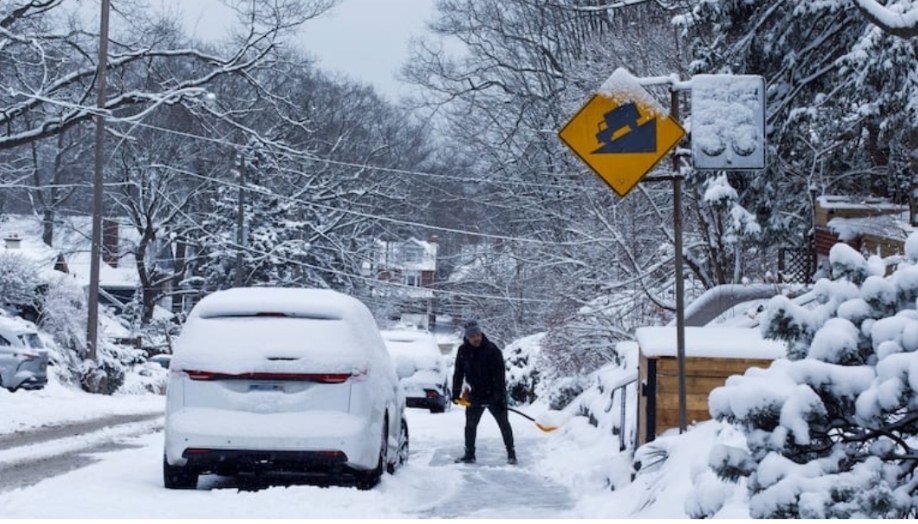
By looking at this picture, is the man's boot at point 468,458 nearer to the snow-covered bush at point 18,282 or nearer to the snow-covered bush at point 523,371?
the snow-covered bush at point 523,371

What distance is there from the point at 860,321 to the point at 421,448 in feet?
33.2

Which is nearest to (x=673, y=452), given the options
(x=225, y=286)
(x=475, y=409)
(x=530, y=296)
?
(x=475, y=409)

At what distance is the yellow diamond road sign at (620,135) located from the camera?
9.02 m

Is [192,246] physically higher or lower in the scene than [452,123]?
lower

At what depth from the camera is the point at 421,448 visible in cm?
1495

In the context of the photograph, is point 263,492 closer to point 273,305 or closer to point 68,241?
point 273,305

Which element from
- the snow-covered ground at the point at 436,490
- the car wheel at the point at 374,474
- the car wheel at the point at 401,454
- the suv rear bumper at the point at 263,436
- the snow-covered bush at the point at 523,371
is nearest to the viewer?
the snow-covered ground at the point at 436,490

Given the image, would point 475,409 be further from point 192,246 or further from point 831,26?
point 192,246

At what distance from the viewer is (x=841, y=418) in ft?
16.4

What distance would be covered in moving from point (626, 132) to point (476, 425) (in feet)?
16.2

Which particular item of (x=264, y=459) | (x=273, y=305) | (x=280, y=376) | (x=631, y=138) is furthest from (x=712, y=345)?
(x=264, y=459)

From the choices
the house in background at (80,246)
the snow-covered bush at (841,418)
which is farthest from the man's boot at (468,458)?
the house in background at (80,246)

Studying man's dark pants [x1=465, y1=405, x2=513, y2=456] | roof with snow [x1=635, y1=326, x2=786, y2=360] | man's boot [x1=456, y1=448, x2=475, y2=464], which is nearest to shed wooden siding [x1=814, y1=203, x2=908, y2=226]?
man's dark pants [x1=465, y1=405, x2=513, y2=456]

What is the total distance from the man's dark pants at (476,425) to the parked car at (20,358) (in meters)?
14.9
